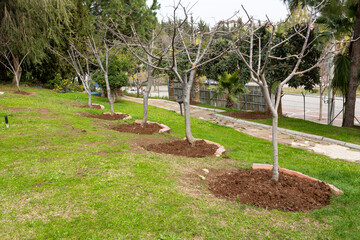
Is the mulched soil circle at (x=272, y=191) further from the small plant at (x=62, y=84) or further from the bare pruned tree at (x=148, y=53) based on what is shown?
the small plant at (x=62, y=84)

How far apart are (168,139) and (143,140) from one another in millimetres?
770

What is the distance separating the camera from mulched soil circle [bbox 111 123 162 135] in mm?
8930

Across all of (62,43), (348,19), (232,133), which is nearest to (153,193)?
(232,133)

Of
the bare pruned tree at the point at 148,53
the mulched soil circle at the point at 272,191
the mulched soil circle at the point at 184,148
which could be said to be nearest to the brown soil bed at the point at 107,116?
the bare pruned tree at the point at 148,53

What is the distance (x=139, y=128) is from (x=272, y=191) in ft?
18.5

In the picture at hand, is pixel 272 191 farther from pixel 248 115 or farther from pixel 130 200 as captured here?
pixel 248 115

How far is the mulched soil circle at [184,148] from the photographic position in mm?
6757

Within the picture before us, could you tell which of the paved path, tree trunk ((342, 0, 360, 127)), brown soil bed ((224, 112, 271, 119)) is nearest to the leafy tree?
brown soil bed ((224, 112, 271, 119))

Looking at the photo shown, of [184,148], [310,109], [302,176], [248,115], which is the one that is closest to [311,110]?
[310,109]

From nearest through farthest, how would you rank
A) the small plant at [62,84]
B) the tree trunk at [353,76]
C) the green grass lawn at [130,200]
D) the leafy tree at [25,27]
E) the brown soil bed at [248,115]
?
1. the green grass lawn at [130,200]
2. the tree trunk at [353,76]
3. the brown soil bed at [248,115]
4. the leafy tree at [25,27]
5. the small plant at [62,84]

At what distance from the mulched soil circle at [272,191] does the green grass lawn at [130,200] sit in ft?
0.64

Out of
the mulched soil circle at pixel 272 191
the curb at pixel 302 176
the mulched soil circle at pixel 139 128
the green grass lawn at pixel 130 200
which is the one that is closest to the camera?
the green grass lawn at pixel 130 200

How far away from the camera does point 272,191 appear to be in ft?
14.3

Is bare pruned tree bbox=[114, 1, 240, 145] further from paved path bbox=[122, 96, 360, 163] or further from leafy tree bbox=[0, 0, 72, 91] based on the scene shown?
leafy tree bbox=[0, 0, 72, 91]
